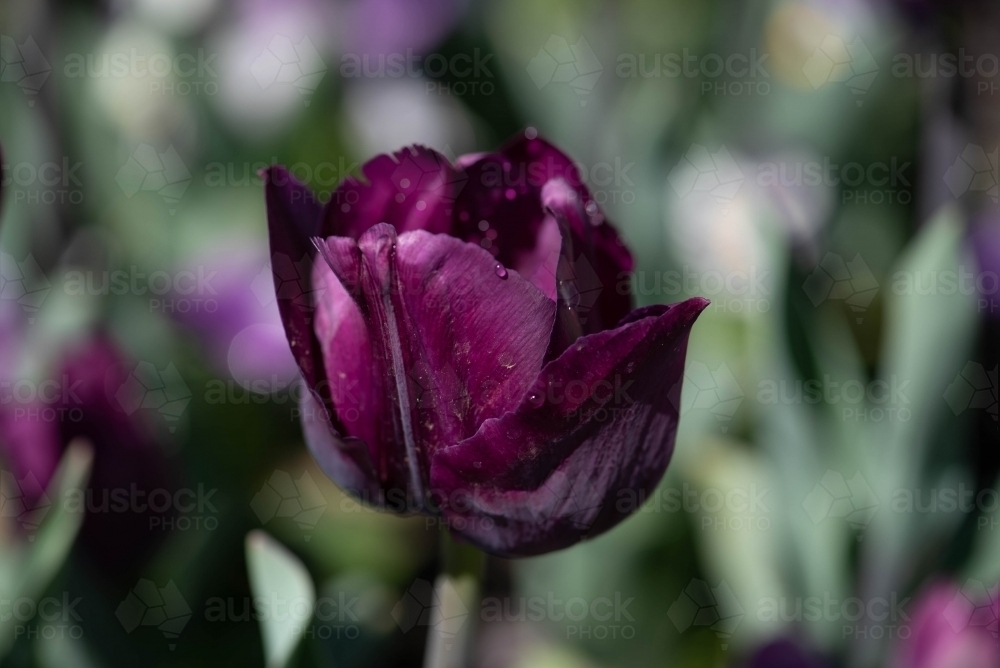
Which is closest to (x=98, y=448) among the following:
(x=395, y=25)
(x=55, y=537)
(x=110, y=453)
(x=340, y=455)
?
(x=110, y=453)

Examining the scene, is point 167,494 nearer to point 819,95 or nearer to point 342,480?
point 342,480

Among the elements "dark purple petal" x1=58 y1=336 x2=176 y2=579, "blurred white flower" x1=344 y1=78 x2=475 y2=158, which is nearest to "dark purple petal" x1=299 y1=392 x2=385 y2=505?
"dark purple petal" x1=58 y1=336 x2=176 y2=579

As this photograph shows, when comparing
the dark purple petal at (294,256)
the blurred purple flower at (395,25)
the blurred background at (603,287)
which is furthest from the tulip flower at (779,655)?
the blurred purple flower at (395,25)

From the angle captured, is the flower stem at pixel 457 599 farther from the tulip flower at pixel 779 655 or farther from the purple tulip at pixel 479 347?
the tulip flower at pixel 779 655

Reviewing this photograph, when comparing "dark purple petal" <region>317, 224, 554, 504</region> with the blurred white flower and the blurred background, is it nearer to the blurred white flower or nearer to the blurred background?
the blurred background

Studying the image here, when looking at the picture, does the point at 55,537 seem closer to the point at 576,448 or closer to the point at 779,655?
the point at 576,448

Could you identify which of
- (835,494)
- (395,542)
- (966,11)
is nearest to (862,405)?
(835,494)
